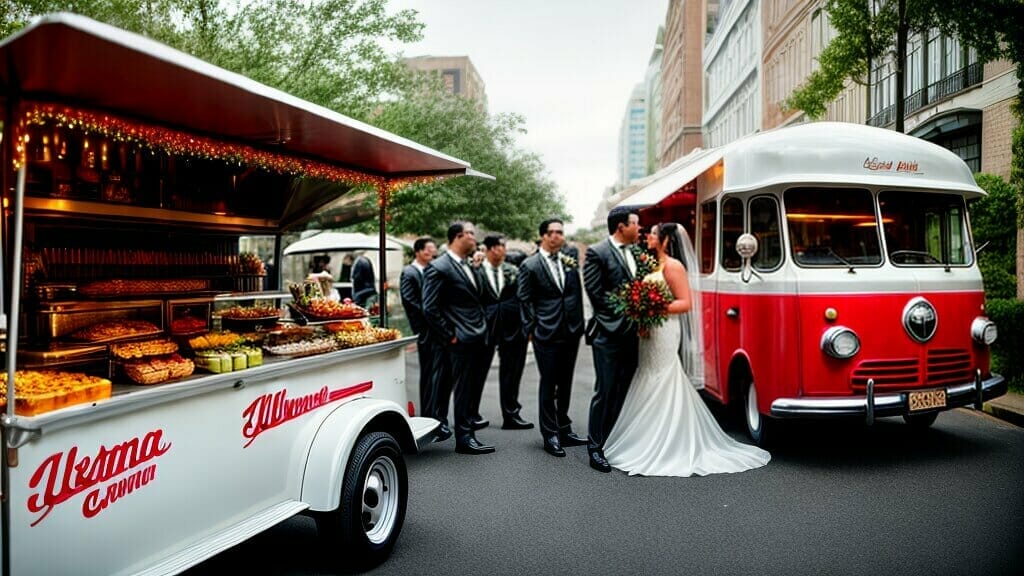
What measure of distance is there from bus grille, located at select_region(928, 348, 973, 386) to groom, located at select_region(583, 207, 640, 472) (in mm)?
2621

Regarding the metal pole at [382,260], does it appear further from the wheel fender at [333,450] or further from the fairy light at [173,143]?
the wheel fender at [333,450]

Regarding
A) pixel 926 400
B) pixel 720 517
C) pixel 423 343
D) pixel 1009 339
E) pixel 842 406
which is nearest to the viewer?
pixel 720 517

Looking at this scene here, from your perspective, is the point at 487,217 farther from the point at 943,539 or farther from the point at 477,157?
the point at 943,539

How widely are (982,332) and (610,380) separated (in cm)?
346

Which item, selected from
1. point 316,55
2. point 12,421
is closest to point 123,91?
point 12,421

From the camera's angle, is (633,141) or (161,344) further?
(633,141)

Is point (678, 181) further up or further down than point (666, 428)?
further up

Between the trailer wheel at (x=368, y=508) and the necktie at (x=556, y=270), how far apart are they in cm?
303

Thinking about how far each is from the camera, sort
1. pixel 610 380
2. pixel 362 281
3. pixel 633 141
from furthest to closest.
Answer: pixel 633 141 < pixel 362 281 < pixel 610 380

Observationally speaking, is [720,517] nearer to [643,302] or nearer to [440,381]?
[643,302]

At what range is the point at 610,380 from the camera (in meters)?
6.48

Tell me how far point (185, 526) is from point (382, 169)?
352cm

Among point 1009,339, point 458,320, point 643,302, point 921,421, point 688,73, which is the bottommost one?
point 921,421

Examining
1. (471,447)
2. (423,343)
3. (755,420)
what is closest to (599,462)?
(471,447)
